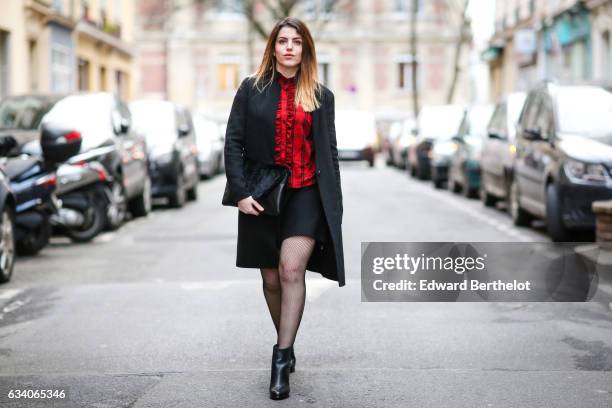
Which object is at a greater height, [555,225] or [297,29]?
[297,29]

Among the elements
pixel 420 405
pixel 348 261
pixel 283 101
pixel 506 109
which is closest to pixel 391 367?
pixel 420 405

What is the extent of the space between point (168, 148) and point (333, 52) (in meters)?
46.6

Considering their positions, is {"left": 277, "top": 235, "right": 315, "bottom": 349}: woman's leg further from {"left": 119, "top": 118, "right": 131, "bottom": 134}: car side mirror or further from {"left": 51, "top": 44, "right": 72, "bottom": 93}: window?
{"left": 51, "top": 44, "right": 72, "bottom": 93}: window

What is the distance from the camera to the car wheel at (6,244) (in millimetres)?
10555

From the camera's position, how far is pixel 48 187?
12594 mm

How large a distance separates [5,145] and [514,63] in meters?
38.3

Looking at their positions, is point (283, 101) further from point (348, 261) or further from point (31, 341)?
point (348, 261)

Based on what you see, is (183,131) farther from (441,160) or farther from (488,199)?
(441,160)

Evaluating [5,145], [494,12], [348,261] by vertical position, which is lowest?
[348,261]

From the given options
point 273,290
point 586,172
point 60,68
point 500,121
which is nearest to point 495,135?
point 500,121

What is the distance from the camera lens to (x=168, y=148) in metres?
19.5

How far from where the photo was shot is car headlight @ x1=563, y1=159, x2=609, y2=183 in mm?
12477

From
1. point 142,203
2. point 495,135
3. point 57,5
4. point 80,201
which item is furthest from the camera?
point 57,5

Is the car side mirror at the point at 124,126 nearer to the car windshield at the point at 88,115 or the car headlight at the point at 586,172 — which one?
the car windshield at the point at 88,115
